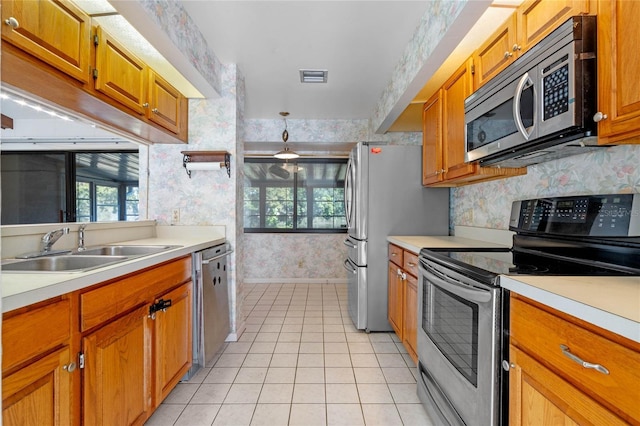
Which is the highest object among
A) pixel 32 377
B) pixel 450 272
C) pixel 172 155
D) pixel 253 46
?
pixel 253 46

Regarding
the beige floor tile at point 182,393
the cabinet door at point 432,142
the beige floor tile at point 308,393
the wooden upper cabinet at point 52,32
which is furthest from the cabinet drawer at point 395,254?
the wooden upper cabinet at point 52,32

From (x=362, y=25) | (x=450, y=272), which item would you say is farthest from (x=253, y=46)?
(x=450, y=272)

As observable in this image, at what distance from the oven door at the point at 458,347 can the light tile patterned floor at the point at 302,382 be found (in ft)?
0.97

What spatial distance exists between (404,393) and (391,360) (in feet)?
1.40

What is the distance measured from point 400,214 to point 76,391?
2.47 m

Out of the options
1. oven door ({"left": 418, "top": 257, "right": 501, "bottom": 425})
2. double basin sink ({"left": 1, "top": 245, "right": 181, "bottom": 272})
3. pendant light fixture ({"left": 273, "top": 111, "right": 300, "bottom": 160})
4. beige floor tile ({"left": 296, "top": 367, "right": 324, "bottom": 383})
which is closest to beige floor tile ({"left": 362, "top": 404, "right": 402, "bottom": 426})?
oven door ({"left": 418, "top": 257, "right": 501, "bottom": 425})

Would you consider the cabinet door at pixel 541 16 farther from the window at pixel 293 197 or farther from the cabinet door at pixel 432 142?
the window at pixel 293 197

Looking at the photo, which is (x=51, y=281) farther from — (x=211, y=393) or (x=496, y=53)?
(x=496, y=53)

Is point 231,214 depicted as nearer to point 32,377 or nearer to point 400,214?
point 400,214

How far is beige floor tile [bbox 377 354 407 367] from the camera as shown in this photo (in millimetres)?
2303

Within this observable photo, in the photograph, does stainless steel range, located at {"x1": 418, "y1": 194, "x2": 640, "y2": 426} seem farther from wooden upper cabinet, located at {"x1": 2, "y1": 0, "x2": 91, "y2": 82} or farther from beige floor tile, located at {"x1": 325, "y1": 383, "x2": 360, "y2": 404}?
wooden upper cabinet, located at {"x1": 2, "y1": 0, "x2": 91, "y2": 82}

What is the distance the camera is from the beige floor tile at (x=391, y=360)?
230 centimetres

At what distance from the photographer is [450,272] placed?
1.46 meters

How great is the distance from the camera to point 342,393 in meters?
1.93
